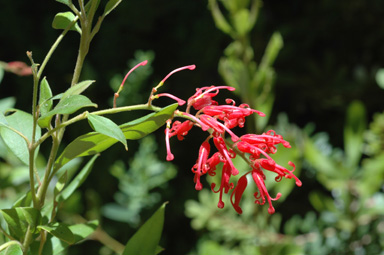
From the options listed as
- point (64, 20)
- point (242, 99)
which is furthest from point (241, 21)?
point (64, 20)

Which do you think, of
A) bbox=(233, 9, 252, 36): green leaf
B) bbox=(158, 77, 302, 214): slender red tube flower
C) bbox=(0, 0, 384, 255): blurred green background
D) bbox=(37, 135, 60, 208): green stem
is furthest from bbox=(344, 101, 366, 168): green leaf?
bbox=(37, 135, 60, 208): green stem

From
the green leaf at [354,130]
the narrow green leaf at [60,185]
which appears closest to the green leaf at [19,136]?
the narrow green leaf at [60,185]

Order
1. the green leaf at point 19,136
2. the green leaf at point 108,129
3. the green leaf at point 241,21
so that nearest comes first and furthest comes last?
1. the green leaf at point 108,129
2. the green leaf at point 19,136
3. the green leaf at point 241,21

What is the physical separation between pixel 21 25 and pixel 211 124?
912mm

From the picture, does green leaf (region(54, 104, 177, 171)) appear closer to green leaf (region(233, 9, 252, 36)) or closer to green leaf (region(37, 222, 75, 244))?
green leaf (region(37, 222, 75, 244))

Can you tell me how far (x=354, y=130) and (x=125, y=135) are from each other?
0.67m

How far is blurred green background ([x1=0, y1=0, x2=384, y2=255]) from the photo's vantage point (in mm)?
930

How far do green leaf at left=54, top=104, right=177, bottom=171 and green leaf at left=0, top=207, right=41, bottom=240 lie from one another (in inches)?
1.5

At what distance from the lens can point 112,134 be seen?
324 millimetres

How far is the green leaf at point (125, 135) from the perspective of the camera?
0.35 m

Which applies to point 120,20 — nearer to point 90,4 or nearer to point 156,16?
point 156,16

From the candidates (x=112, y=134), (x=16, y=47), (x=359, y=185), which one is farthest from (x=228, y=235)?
(x=112, y=134)

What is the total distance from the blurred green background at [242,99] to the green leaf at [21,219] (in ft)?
1.50

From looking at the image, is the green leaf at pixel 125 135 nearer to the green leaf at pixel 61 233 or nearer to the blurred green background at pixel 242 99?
the green leaf at pixel 61 233
